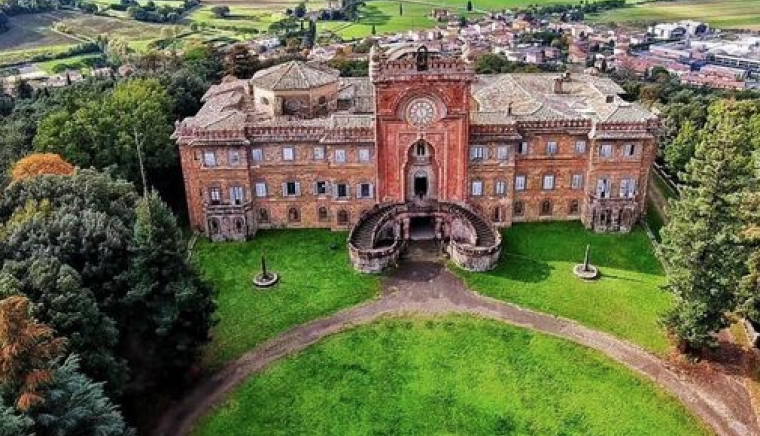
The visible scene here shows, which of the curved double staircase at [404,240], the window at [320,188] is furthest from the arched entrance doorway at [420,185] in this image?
the window at [320,188]

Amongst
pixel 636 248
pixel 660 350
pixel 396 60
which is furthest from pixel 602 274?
pixel 396 60

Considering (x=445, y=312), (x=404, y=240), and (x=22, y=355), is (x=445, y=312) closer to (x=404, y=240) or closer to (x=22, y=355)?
(x=404, y=240)

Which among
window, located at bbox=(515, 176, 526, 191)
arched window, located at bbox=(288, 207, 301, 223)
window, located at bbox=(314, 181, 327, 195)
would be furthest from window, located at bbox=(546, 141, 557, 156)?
arched window, located at bbox=(288, 207, 301, 223)

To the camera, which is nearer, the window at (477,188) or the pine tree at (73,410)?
the pine tree at (73,410)

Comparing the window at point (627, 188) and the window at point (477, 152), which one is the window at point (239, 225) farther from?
the window at point (627, 188)

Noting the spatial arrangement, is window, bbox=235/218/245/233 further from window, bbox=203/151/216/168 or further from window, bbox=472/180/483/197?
window, bbox=472/180/483/197

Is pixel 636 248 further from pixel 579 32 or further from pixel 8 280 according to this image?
pixel 579 32

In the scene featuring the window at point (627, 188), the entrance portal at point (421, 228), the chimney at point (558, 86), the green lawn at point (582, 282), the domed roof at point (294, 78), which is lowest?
the green lawn at point (582, 282)
